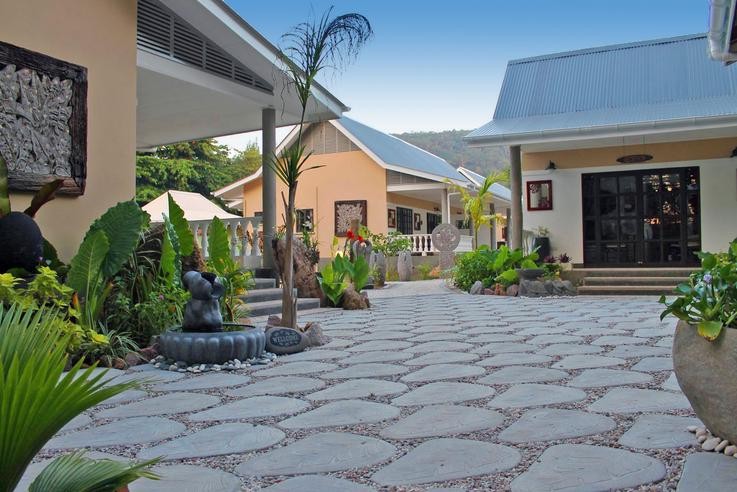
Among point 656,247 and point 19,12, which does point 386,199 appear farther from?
point 19,12

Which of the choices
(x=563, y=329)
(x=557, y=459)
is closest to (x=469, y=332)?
(x=563, y=329)

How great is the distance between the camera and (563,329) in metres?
6.29

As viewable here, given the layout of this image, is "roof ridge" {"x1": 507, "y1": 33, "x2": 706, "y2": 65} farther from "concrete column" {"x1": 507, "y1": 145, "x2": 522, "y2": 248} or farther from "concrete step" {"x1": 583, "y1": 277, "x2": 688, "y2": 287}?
"concrete step" {"x1": 583, "y1": 277, "x2": 688, "y2": 287}

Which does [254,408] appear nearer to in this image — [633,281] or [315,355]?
[315,355]

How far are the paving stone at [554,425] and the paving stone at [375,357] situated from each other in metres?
1.76

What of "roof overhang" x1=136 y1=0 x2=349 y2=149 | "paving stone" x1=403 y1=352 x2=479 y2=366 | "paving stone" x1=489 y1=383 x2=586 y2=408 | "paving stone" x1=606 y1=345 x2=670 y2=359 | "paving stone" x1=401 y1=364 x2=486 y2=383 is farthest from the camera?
"roof overhang" x1=136 y1=0 x2=349 y2=149

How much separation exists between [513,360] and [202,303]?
2.32 m

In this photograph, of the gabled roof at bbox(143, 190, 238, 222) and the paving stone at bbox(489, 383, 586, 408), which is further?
the gabled roof at bbox(143, 190, 238, 222)

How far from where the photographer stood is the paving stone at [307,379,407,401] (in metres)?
3.49

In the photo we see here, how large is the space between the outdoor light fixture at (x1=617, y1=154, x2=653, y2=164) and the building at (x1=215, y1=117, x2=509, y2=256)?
7894 mm

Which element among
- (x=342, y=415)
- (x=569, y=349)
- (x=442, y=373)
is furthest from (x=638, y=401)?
(x=569, y=349)

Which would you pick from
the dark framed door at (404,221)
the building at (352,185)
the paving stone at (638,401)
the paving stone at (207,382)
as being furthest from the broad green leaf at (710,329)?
the dark framed door at (404,221)

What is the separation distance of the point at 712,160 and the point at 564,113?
9.75 feet

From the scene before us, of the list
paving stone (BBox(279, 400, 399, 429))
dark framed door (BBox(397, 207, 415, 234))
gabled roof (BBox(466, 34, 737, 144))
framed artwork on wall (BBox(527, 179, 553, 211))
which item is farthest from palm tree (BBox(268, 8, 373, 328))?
dark framed door (BBox(397, 207, 415, 234))
